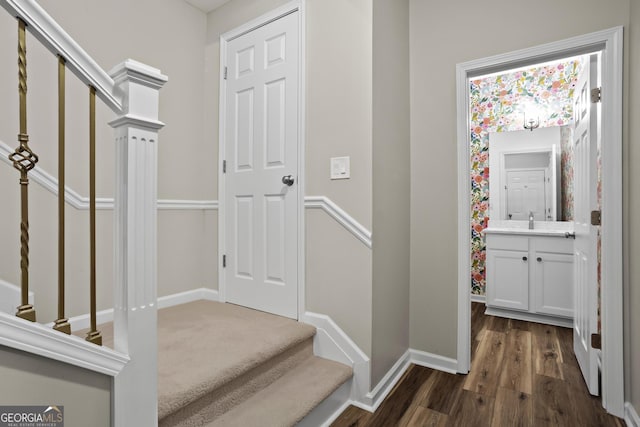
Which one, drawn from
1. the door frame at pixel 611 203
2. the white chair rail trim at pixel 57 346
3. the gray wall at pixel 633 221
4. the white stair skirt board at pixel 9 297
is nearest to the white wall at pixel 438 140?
the door frame at pixel 611 203

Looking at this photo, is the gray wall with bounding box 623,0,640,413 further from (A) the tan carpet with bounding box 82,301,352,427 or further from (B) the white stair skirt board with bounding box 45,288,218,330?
(B) the white stair skirt board with bounding box 45,288,218,330

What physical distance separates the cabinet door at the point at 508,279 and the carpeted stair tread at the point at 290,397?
2.28m

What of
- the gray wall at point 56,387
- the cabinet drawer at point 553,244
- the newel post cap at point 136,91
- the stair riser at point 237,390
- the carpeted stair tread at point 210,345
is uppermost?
→ the newel post cap at point 136,91

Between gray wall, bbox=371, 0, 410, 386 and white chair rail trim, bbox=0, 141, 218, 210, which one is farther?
gray wall, bbox=371, 0, 410, 386

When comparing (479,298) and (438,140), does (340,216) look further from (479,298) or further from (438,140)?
(479,298)

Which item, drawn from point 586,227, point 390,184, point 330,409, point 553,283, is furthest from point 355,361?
point 553,283

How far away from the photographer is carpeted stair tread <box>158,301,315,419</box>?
52.1 inches

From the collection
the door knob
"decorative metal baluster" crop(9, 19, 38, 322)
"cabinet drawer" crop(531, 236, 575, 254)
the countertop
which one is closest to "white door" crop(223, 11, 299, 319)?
the door knob

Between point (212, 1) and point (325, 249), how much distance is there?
2.13 metres

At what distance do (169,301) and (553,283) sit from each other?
11.1ft

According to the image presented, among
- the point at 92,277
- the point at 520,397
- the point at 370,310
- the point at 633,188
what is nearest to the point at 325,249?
the point at 370,310

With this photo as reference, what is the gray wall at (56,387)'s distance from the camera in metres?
0.83

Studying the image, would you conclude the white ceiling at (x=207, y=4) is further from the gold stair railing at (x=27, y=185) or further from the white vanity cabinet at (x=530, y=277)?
the white vanity cabinet at (x=530, y=277)

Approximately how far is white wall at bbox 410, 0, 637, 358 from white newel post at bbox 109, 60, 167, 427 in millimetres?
1759
